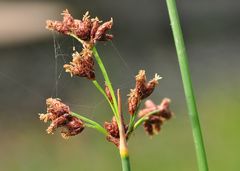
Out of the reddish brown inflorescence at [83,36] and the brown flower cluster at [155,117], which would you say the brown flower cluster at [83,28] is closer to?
the reddish brown inflorescence at [83,36]

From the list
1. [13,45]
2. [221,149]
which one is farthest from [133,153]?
[13,45]

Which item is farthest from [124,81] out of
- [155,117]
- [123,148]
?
[123,148]

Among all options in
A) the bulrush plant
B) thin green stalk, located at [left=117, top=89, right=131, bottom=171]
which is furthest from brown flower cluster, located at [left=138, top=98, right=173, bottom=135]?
thin green stalk, located at [left=117, top=89, right=131, bottom=171]

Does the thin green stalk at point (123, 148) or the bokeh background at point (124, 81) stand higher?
the bokeh background at point (124, 81)

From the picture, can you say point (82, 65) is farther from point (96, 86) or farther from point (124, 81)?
point (124, 81)

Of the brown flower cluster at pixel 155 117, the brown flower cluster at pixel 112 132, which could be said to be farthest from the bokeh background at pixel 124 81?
A: the brown flower cluster at pixel 112 132

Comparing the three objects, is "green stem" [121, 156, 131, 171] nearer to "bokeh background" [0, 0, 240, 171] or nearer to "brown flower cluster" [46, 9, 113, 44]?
"brown flower cluster" [46, 9, 113, 44]

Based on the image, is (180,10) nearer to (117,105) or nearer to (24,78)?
(24,78)
